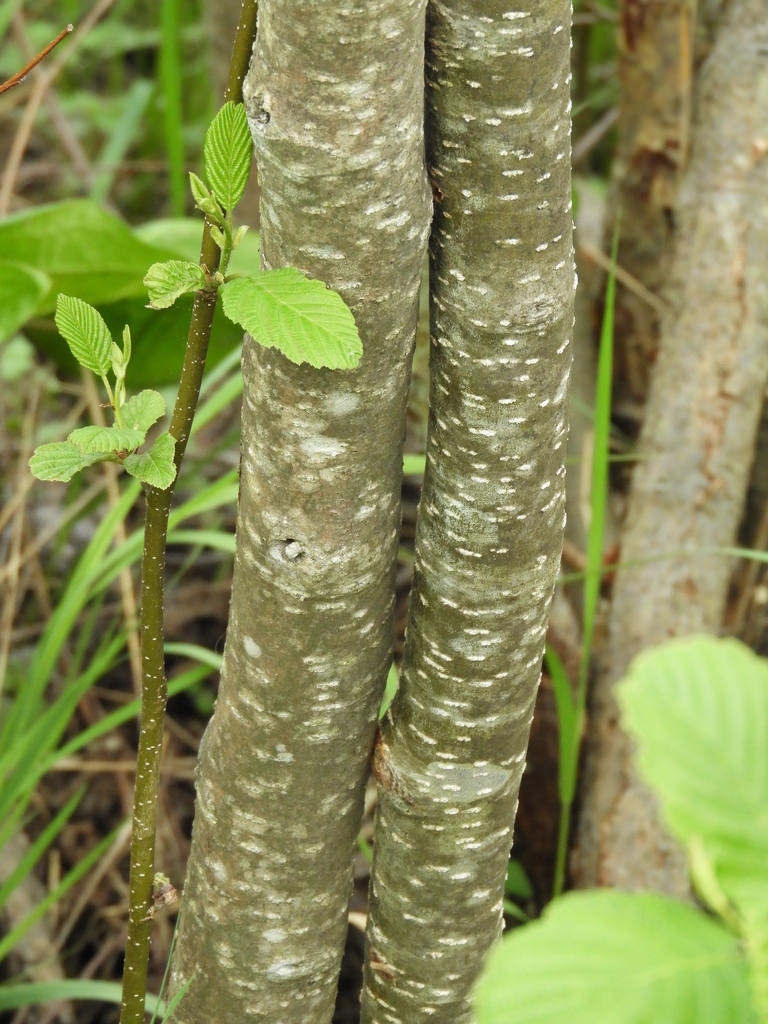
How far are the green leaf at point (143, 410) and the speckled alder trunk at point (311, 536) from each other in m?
0.07

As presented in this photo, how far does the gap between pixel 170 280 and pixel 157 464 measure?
12cm

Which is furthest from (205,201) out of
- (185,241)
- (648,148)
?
(648,148)

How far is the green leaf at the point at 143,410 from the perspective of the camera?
69 centimetres

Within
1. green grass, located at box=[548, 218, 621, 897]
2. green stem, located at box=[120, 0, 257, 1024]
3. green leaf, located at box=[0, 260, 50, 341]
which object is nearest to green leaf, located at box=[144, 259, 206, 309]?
green stem, located at box=[120, 0, 257, 1024]

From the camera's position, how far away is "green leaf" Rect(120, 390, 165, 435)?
0.69m

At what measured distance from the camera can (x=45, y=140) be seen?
3.46 metres

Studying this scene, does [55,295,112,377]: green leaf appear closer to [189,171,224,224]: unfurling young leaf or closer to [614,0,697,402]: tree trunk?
[189,171,224,224]: unfurling young leaf

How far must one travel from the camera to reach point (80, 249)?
1521 millimetres

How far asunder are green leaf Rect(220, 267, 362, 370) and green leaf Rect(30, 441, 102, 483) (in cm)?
A: 14

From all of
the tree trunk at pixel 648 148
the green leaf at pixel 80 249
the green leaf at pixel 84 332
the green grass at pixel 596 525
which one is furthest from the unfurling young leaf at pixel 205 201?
the tree trunk at pixel 648 148

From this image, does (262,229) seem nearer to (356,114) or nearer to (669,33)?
(356,114)

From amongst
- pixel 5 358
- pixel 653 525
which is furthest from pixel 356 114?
pixel 5 358

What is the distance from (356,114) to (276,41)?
0.19 ft

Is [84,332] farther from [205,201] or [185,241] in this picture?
[185,241]
